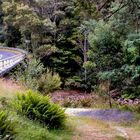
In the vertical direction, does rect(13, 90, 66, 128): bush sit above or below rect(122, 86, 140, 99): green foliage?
above

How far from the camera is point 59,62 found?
40.3 m

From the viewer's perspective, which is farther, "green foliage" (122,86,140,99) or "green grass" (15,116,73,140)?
"green foliage" (122,86,140,99)

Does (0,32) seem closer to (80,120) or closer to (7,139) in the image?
(80,120)

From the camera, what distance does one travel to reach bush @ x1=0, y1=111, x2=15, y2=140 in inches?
335

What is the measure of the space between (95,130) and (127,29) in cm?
515

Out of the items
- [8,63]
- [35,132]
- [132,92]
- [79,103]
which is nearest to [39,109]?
[35,132]

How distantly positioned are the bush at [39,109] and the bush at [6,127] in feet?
6.83

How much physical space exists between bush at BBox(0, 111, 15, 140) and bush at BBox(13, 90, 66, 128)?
208cm

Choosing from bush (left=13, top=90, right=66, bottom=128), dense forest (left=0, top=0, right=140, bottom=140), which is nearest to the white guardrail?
dense forest (left=0, top=0, right=140, bottom=140)

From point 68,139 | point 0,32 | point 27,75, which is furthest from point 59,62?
point 68,139

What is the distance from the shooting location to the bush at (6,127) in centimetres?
851

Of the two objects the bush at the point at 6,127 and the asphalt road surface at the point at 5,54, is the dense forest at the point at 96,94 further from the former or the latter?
the asphalt road surface at the point at 5,54

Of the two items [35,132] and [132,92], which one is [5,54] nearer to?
[132,92]

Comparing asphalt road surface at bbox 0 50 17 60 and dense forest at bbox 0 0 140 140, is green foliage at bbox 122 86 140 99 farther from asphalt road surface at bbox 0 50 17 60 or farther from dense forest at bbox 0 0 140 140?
asphalt road surface at bbox 0 50 17 60
